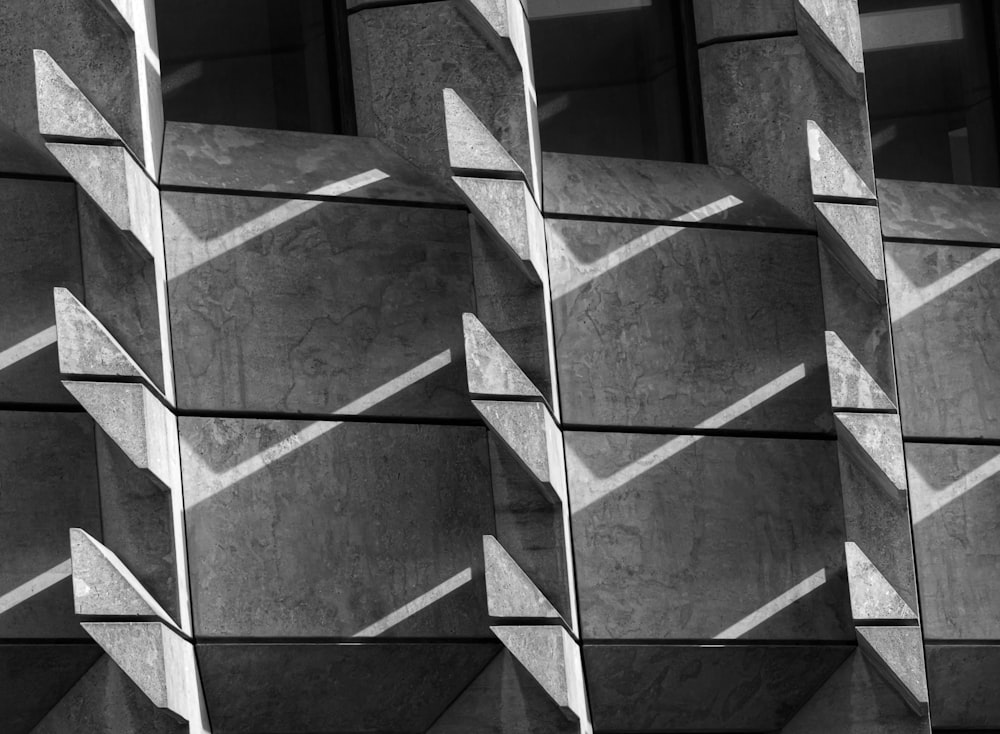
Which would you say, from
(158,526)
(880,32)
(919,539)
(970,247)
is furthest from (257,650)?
(880,32)

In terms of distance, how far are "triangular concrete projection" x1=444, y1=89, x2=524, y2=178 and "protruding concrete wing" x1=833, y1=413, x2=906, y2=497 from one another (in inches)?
101

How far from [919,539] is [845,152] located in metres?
2.55

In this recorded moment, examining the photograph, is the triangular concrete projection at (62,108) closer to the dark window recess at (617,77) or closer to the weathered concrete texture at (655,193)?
the weathered concrete texture at (655,193)

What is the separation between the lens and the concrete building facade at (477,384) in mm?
9609

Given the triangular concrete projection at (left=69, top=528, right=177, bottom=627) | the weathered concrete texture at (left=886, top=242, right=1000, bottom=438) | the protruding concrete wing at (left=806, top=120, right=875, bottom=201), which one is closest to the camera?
the triangular concrete projection at (left=69, top=528, right=177, bottom=627)

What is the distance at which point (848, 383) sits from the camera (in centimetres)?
1077

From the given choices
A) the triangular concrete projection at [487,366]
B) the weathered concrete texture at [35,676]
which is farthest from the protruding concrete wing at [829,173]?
the weathered concrete texture at [35,676]

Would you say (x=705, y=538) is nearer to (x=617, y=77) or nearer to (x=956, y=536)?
(x=956, y=536)

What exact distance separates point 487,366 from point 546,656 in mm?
1681

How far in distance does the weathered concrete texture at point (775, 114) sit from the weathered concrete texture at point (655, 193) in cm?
14

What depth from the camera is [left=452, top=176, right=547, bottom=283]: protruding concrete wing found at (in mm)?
10242

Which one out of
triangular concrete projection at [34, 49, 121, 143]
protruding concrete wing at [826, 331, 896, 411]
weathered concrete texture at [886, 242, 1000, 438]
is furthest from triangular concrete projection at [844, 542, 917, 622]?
triangular concrete projection at [34, 49, 121, 143]

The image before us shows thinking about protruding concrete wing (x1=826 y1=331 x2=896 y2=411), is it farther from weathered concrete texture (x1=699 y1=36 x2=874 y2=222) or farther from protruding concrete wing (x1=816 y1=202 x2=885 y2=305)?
weathered concrete texture (x1=699 y1=36 x2=874 y2=222)

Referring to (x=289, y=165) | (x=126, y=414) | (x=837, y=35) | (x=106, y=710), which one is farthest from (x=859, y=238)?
(x=106, y=710)
